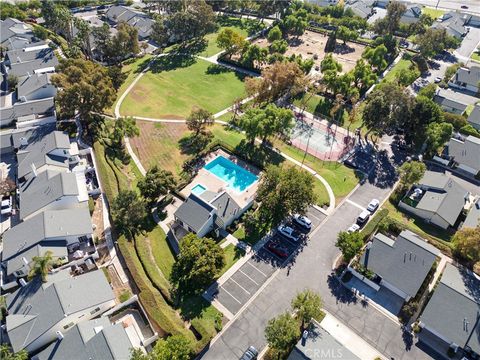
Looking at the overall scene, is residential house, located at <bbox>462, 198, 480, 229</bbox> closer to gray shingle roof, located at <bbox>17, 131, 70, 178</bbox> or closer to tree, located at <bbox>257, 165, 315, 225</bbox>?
tree, located at <bbox>257, 165, 315, 225</bbox>

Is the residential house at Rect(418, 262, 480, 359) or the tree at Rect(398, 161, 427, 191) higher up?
the tree at Rect(398, 161, 427, 191)

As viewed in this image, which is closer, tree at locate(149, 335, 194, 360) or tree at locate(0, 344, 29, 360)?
tree at locate(0, 344, 29, 360)

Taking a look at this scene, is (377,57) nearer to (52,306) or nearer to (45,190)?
(45,190)

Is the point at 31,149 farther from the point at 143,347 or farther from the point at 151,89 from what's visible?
the point at 143,347

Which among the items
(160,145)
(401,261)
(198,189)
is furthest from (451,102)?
(160,145)

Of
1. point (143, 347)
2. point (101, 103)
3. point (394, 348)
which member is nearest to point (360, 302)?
point (394, 348)

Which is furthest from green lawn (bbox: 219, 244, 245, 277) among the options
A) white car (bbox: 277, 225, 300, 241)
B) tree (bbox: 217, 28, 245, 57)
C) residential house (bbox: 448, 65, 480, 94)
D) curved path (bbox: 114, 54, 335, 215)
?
residential house (bbox: 448, 65, 480, 94)
